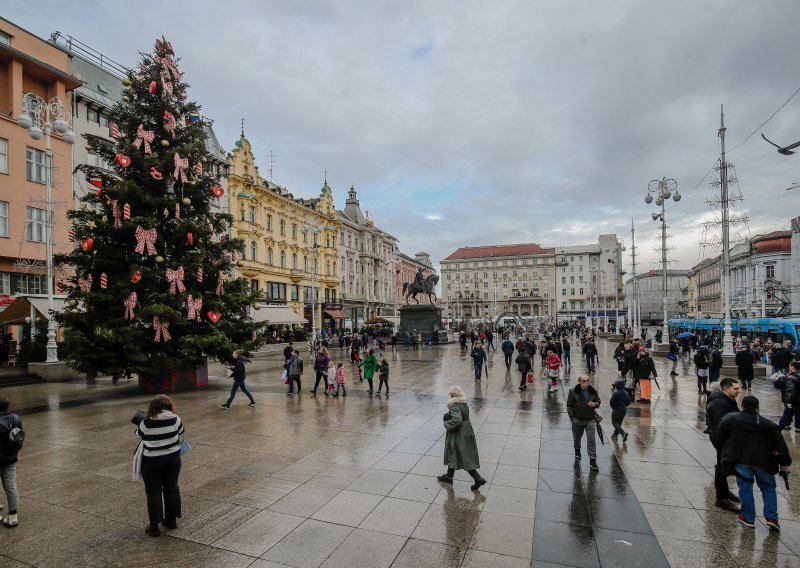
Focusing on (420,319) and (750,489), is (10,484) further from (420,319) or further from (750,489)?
(420,319)

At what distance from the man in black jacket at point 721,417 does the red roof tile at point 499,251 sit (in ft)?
403

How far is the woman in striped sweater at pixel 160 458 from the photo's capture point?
478 cm

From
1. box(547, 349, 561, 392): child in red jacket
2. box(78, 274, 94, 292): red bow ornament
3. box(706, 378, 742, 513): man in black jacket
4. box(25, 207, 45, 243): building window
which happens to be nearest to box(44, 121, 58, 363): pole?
box(78, 274, 94, 292): red bow ornament

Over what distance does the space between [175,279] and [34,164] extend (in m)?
18.1

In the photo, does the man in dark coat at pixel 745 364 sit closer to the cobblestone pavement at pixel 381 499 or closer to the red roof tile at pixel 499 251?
the cobblestone pavement at pixel 381 499

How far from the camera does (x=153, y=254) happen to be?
1470 centimetres

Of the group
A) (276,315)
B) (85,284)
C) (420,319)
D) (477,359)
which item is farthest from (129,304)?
(420,319)

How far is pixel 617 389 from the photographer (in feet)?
27.9

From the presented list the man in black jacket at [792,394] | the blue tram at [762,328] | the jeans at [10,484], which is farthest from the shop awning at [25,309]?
the blue tram at [762,328]

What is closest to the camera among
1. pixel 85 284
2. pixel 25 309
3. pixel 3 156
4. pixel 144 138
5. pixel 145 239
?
pixel 85 284

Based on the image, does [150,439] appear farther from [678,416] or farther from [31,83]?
[31,83]

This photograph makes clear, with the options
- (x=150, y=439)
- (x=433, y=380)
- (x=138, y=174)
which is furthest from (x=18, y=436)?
(x=433, y=380)

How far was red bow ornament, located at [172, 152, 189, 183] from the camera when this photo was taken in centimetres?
1496

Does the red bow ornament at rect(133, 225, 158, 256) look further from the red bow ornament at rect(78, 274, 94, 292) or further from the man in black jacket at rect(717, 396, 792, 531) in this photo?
the man in black jacket at rect(717, 396, 792, 531)
